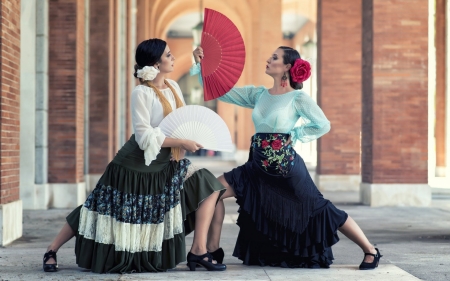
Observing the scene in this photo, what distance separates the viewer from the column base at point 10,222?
6.59 metres

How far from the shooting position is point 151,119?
4930 mm

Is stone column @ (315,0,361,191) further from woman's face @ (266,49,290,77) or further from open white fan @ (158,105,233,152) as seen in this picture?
open white fan @ (158,105,233,152)

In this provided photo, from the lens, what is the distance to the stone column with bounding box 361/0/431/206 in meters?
11.3

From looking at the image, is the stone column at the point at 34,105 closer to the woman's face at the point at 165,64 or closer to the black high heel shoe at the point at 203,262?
the woman's face at the point at 165,64

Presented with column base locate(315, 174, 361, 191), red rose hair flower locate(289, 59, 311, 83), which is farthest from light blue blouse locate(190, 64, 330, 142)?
column base locate(315, 174, 361, 191)

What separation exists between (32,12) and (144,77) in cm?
527

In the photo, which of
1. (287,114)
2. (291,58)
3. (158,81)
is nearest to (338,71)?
(291,58)

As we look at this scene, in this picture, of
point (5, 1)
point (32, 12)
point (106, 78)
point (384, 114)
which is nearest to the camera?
point (5, 1)

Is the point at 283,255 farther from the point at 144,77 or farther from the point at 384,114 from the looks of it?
the point at 384,114

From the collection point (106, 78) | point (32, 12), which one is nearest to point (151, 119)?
point (32, 12)

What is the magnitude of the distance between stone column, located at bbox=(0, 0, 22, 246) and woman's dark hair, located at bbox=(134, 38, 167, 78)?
85.7 inches

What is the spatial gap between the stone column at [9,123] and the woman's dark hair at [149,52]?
218 centimetres

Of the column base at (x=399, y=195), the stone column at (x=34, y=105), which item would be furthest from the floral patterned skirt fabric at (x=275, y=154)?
the column base at (x=399, y=195)

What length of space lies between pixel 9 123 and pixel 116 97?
8869mm
